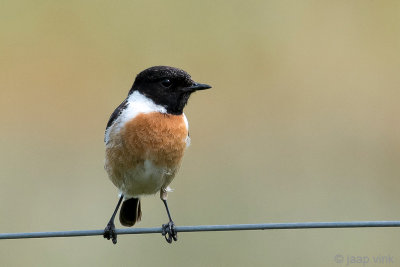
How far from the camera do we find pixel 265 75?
1073 cm

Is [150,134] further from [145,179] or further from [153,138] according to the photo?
[145,179]

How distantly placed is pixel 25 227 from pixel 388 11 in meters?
6.72

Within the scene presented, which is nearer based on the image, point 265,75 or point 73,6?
point 265,75

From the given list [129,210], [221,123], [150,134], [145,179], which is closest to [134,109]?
[150,134]

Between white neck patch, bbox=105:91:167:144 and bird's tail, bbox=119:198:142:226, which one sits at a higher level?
white neck patch, bbox=105:91:167:144

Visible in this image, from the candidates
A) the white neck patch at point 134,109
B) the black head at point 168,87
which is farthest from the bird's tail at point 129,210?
the black head at point 168,87

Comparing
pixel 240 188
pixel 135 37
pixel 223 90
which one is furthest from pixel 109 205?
pixel 135 37

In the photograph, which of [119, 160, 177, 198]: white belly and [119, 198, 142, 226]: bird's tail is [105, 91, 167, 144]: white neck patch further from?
[119, 198, 142, 226]: bird's tail

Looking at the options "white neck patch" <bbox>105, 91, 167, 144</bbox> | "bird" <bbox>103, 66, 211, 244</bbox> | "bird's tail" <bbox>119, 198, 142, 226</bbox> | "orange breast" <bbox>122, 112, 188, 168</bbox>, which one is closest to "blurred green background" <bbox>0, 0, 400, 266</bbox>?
"bird's tail" <bbox>119, 198, 142, 226</bbox>

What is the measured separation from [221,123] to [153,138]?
3884 mm

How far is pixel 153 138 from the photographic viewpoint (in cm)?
594

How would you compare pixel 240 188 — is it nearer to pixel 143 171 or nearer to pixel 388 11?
pixel 143 171

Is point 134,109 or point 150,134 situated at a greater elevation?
point 134,109

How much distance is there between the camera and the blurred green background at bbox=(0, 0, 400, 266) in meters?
7.43
